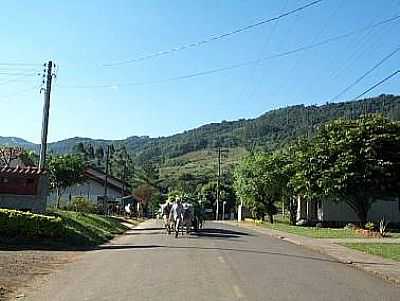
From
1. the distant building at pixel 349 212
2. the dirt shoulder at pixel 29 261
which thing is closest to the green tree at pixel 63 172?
the distant building at pixel 349 212

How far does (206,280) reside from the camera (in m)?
13.9

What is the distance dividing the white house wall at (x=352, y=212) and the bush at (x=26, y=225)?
3834cm

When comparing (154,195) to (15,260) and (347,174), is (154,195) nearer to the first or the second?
(347,174)

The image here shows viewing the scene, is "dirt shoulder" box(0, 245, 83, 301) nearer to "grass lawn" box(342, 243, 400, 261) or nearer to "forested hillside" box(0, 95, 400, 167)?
"grass lawn" box(342, 243, 400, 261)

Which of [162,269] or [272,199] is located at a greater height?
[272,199]

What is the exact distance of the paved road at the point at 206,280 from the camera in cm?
1188

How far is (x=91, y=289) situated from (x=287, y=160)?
5169 cm

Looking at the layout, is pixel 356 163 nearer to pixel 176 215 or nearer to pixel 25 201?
pixel 176 215

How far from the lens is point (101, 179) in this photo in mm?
87125

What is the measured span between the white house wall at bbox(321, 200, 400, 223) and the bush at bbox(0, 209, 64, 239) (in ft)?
126

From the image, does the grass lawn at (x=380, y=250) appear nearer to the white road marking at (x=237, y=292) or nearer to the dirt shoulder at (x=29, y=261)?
the dirt shoulder at (x=29, y=261)

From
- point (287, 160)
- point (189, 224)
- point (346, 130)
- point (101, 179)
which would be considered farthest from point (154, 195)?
point (189, 224)

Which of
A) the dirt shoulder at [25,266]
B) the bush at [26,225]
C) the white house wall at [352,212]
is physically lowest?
the dirt shoulder at [25,266]

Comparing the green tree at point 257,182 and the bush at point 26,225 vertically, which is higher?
the green tree at point 257,182
